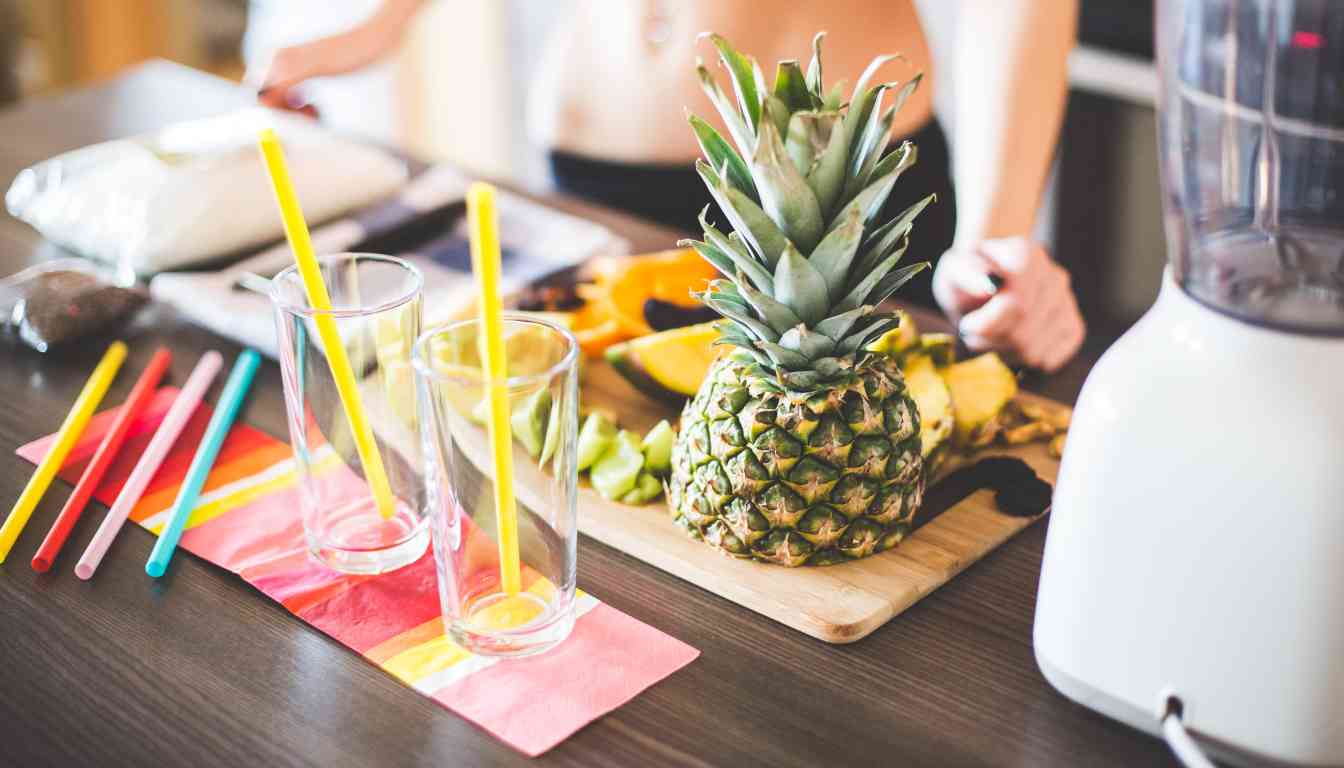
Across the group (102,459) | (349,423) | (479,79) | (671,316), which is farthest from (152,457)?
(479,79)

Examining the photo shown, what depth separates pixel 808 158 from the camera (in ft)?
2.74

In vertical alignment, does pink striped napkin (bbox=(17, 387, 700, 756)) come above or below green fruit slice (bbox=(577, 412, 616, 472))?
below

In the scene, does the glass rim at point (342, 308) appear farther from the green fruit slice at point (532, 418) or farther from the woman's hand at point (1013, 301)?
the woman's hand at point (1013, 301)

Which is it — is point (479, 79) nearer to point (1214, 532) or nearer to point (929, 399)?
point (929, 399)

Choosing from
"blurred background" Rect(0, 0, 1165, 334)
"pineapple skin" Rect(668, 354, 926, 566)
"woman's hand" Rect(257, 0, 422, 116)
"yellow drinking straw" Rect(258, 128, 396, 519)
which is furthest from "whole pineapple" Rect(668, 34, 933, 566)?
"blurred background" Rect(0, 0, 1165, 334)

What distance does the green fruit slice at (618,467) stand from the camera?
1.02m

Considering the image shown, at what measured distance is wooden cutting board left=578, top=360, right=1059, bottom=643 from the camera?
0.89 m

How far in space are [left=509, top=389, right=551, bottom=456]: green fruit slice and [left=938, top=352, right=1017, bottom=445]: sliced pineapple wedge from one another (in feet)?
1.30

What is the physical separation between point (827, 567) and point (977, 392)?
0.86 ft

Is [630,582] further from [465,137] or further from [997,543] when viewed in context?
[465,137]

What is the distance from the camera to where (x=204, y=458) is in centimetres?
106

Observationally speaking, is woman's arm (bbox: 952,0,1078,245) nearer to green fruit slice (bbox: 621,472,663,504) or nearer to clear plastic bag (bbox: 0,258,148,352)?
Result: green fruit slice (bbox: 621,472,663,504)

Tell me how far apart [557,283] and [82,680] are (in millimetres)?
674

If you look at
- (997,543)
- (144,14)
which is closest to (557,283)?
(997,543)
